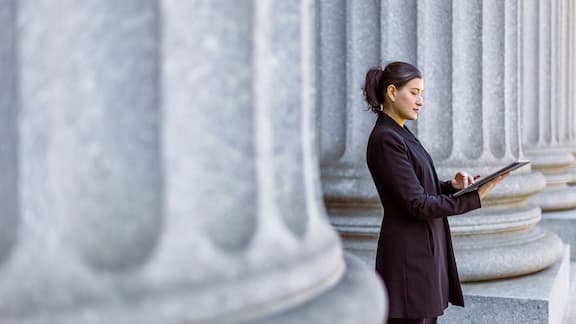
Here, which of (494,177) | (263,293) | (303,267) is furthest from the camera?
(494,177)

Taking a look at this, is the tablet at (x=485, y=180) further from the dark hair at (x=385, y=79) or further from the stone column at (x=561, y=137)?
the stone column at (x=561, y=137)

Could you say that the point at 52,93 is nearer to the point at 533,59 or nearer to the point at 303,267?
the point at 303,267

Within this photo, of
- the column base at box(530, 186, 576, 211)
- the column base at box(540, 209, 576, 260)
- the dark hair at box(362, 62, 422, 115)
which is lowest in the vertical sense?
the column base at box(540, 209, 576, 260)

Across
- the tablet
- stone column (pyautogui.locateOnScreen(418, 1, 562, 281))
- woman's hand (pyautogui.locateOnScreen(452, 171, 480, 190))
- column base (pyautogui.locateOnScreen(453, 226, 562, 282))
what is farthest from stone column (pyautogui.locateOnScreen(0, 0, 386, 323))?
stone column (pyautogui.locateOnScreen(418, 1, 562, 281))

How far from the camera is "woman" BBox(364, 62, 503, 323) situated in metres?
5.56

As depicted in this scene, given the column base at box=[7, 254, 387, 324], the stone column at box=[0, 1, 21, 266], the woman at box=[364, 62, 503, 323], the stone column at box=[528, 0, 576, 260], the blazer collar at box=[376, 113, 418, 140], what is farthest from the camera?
the stone column at box=[528, 0, 576, 260]

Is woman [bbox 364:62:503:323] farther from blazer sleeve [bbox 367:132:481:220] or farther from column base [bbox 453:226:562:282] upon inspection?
column base [bbox 453:226:562:282]

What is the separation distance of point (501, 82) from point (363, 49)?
179cm

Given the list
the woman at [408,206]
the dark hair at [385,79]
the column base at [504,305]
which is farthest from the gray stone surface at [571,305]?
the dark hair at [385,79]

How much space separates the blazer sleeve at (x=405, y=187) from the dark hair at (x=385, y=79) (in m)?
0.45

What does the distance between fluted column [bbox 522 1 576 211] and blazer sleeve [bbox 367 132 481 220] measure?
335 inches

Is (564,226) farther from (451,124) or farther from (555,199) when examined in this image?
(451,124)

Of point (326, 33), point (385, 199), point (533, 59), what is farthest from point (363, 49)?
point (533, 59)

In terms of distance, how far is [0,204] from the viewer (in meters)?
2.57
